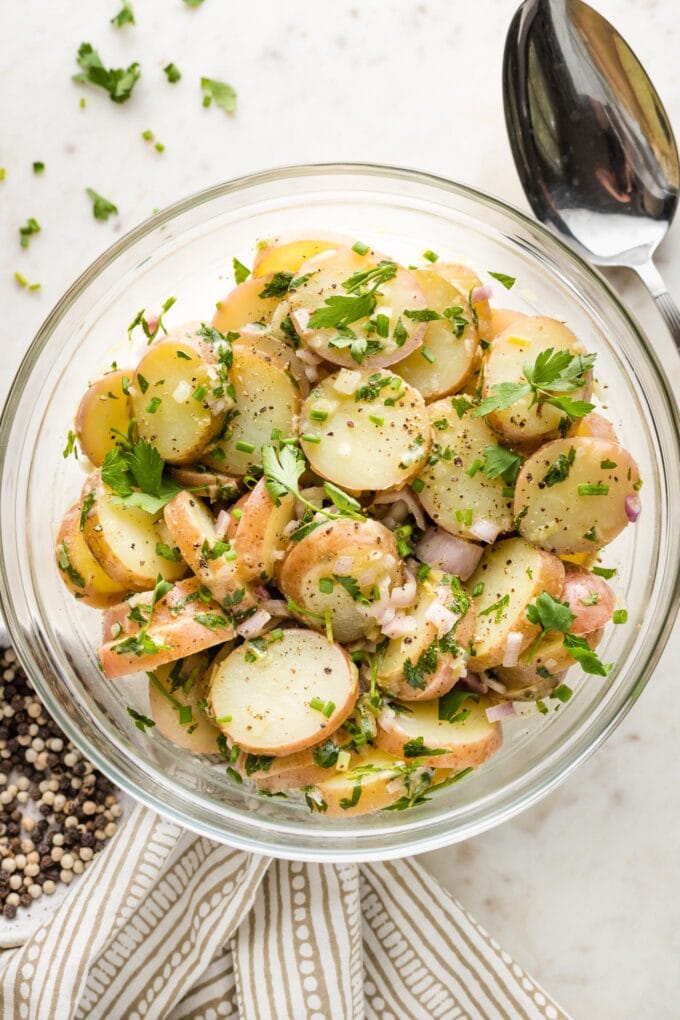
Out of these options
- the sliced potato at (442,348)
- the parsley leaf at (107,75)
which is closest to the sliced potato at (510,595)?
the sliced potato at (442,348)

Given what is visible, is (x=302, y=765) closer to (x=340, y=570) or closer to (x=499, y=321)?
(x=340, y=570)

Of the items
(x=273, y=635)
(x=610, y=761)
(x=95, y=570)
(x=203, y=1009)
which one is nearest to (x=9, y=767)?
(x=203, y=1009)

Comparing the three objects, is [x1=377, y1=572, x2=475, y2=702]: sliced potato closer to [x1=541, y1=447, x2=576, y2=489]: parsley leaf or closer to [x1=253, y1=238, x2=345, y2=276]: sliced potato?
[x1=541, y1=447, x2=576, y2=489]: parsley leaf

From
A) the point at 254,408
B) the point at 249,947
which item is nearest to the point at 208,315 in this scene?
the point at 254,408

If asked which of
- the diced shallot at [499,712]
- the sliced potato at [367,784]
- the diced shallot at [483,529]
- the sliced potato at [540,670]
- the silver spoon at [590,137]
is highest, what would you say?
the silver spoon at [590,137]

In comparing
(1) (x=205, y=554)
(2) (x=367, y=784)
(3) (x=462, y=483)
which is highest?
(3) (x=462, y=483)

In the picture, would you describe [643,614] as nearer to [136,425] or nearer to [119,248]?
[136,425]

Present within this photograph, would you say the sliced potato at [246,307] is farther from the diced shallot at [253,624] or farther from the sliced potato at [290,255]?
the diced shallot at [253,624]

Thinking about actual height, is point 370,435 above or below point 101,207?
below
